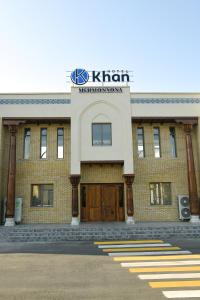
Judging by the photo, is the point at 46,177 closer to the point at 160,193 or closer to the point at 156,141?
the point at 160,193

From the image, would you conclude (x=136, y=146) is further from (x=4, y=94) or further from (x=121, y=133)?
(x=4, y=94)

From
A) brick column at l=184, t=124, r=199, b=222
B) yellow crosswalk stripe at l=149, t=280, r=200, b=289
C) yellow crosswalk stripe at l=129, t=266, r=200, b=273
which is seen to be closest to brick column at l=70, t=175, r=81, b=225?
brick column at l=184, t=124, r=199, b=222

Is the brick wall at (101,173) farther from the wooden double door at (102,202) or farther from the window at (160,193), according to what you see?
the window at (160,193)

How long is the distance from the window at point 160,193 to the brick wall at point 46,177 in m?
5.38

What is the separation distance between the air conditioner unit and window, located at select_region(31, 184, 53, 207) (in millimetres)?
8120

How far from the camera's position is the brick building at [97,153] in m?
18.5

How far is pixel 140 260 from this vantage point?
9.48 m

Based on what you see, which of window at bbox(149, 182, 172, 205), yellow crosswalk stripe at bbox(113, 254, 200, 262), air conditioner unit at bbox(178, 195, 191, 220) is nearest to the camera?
yellow crosswalk stripe at bbox(113, 254, 200, 262)

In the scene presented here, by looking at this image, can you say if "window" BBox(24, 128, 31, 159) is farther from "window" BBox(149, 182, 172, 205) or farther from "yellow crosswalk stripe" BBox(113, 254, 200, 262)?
"yellow crosswalk stripe" BBox(113, 254, 200, 262)

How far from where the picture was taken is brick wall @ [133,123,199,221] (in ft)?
61.6

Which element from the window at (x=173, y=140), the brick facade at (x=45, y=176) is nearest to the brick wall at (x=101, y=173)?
the brick facade at (x=45, y=176)

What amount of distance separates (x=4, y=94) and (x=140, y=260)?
1404cm

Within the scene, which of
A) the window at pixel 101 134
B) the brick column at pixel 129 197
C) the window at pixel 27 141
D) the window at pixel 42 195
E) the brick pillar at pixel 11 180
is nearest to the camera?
the brick pillar at pixel 11 180

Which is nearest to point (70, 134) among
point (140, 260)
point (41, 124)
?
point (41, 124)
